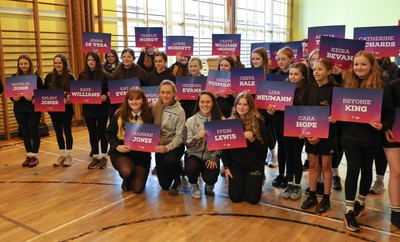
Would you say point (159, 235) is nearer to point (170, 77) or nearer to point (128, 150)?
point (128, 150)

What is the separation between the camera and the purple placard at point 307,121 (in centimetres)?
290

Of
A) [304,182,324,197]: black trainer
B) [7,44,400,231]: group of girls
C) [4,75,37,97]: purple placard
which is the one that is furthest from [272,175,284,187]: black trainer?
[4,75,37,97]: purple placard

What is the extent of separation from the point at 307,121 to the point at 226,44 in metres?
2.26

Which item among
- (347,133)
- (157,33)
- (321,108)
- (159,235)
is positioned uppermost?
(157,33)

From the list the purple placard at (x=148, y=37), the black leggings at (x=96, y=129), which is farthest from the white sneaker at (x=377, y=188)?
the purple placard at (x=148, y=37)

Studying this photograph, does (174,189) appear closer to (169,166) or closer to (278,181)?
(169,166)

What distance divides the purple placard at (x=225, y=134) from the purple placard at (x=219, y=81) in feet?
2.60

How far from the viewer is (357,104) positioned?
2725 millimetres

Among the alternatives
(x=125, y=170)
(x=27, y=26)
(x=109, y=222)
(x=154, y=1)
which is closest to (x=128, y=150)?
(x=125, y=170)

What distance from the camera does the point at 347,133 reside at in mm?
2822

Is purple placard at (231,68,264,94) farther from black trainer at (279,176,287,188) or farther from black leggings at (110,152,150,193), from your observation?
black leggings at (110,152,150,193)

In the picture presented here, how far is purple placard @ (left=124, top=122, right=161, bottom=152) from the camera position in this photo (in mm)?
3434

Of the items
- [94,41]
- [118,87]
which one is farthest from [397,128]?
[94,41]

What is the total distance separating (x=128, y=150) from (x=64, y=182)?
101cm
